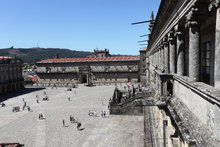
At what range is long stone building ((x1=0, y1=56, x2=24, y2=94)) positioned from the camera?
1955 inches

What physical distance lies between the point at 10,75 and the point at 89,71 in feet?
74.6

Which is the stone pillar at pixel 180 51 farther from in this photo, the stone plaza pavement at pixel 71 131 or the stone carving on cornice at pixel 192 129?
the stone plaza pavement at pixel 71 131

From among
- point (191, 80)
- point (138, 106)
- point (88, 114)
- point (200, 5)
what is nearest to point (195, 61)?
point (191, 80)

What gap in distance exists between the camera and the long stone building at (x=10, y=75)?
49656mm

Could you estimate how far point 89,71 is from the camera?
62.6 m

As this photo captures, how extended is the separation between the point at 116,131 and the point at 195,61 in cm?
1457

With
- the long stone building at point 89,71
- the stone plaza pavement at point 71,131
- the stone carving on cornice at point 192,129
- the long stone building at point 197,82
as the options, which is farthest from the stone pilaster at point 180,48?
the long stone building at point 89,71

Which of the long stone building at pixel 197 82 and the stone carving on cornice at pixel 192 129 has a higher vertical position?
the long stone building at pixel 197 82

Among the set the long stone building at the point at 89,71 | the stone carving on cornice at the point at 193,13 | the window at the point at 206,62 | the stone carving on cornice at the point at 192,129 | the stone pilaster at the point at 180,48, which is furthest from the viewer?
the long stone building at the point at 89,71

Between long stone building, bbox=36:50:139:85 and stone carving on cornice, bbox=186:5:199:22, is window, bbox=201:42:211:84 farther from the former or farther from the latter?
long stone building, bbox=36:50:139:85

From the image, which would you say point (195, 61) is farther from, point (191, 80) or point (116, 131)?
point (116, 131)

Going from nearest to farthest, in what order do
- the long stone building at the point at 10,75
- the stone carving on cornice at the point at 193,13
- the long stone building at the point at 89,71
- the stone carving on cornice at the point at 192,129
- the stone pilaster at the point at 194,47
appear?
1. the stone carving on cornice at the point at 192,129
2. the stone carving on cornice at the point at 193,13
3. the stone pilaster at the point at 194,47
4. the long stone building at the point at 10,75
5. the long stone building at the point at 89,71

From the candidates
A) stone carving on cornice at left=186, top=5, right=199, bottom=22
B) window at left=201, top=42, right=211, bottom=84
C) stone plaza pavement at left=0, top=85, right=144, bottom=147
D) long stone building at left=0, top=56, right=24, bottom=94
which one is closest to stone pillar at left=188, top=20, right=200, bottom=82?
stone carving on cornice at left=186, top=5, right=199, bottom=22

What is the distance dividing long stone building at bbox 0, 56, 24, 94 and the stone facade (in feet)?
34.1
